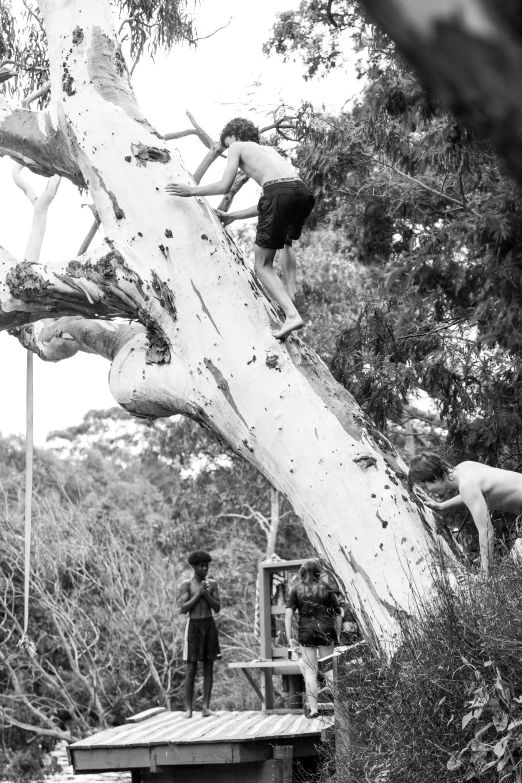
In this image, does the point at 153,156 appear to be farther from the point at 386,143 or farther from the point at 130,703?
the point at 130,703

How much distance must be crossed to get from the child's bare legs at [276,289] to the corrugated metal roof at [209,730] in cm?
252

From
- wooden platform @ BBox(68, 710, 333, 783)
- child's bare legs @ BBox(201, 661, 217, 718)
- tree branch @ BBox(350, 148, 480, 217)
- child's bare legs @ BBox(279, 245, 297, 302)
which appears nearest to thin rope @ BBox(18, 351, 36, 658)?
wooden platform @ BBox(68, 710, 333, 783)

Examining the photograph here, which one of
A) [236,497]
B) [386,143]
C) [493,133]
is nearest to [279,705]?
[236,497]

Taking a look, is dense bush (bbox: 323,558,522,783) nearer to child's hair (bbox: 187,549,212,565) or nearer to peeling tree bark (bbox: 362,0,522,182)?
peeling tree bark (bbox: 362,0,522,182)

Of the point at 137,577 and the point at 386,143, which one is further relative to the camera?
the point at 137,577

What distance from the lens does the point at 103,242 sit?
6.45m

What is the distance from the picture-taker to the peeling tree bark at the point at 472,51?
688 mm

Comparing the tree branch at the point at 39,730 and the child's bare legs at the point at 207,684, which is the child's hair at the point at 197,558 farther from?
the tree branch at the point at 39,730

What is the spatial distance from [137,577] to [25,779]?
4.00 m

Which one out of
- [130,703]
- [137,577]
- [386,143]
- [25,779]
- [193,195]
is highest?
[386,143]

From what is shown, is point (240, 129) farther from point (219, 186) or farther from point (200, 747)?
point (200, 747)

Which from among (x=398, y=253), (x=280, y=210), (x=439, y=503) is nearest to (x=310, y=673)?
(x=439, y=503)

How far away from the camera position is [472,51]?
0.69m

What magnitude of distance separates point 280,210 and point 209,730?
4211mm
